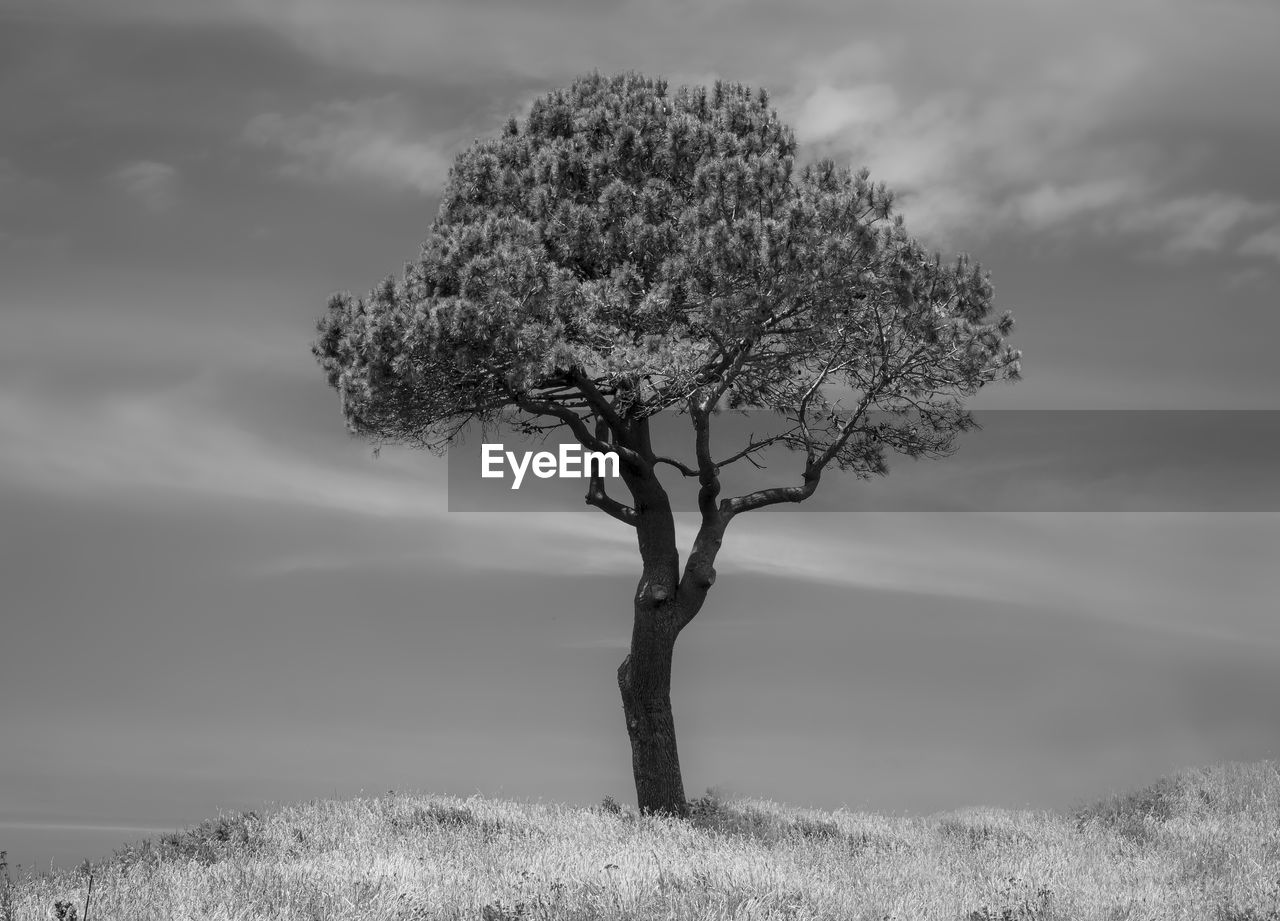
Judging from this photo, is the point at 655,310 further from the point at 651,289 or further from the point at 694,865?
the point at 694,865

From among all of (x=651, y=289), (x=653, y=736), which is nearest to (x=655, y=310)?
(x=651, y=289)

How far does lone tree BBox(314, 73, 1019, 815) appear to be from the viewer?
14656mm

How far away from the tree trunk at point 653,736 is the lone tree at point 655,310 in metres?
0.03

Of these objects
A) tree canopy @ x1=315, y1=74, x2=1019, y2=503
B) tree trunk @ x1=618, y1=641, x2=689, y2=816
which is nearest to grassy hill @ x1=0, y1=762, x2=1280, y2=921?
tree trunk @ x1=618, y1=641, x2=689, y2=816

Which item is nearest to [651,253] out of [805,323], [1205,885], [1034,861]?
[805,323]

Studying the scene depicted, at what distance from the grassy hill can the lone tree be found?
2660 millimetres

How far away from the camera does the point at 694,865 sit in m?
10.4

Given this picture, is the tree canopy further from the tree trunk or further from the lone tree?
the tree trunk

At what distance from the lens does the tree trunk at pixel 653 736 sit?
51.2 feet

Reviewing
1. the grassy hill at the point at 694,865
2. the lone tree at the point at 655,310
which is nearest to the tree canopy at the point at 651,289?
the lone tree at the point at 655,310

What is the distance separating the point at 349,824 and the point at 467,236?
753 centimetres

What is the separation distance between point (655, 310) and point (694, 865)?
23.5 ft

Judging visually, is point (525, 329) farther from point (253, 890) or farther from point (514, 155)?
point (253, 890)

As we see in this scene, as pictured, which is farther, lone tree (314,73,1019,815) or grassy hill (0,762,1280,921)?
lone tree (314,73,1019,815)
